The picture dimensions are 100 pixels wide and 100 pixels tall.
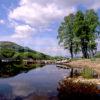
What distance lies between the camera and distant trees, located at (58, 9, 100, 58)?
104562 millimetres

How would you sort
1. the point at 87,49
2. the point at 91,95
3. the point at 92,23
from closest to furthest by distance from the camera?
1. the point at 91,95
2. the point at 92,23
3. the point at 87,49

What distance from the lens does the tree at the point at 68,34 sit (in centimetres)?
11325

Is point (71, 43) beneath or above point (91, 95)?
above

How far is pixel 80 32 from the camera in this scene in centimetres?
10712

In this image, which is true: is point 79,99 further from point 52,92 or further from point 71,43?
point 71,43

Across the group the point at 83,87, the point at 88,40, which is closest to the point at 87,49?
the point at 88,40

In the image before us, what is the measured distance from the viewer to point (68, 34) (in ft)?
376

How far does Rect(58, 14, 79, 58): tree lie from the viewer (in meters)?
113

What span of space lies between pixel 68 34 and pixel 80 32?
8569mm

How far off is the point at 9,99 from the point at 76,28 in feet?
257

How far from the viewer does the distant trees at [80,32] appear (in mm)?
104562

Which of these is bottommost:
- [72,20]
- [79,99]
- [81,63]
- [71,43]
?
[79,99]

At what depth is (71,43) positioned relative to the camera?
11600cm

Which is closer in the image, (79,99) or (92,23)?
(79,99)
